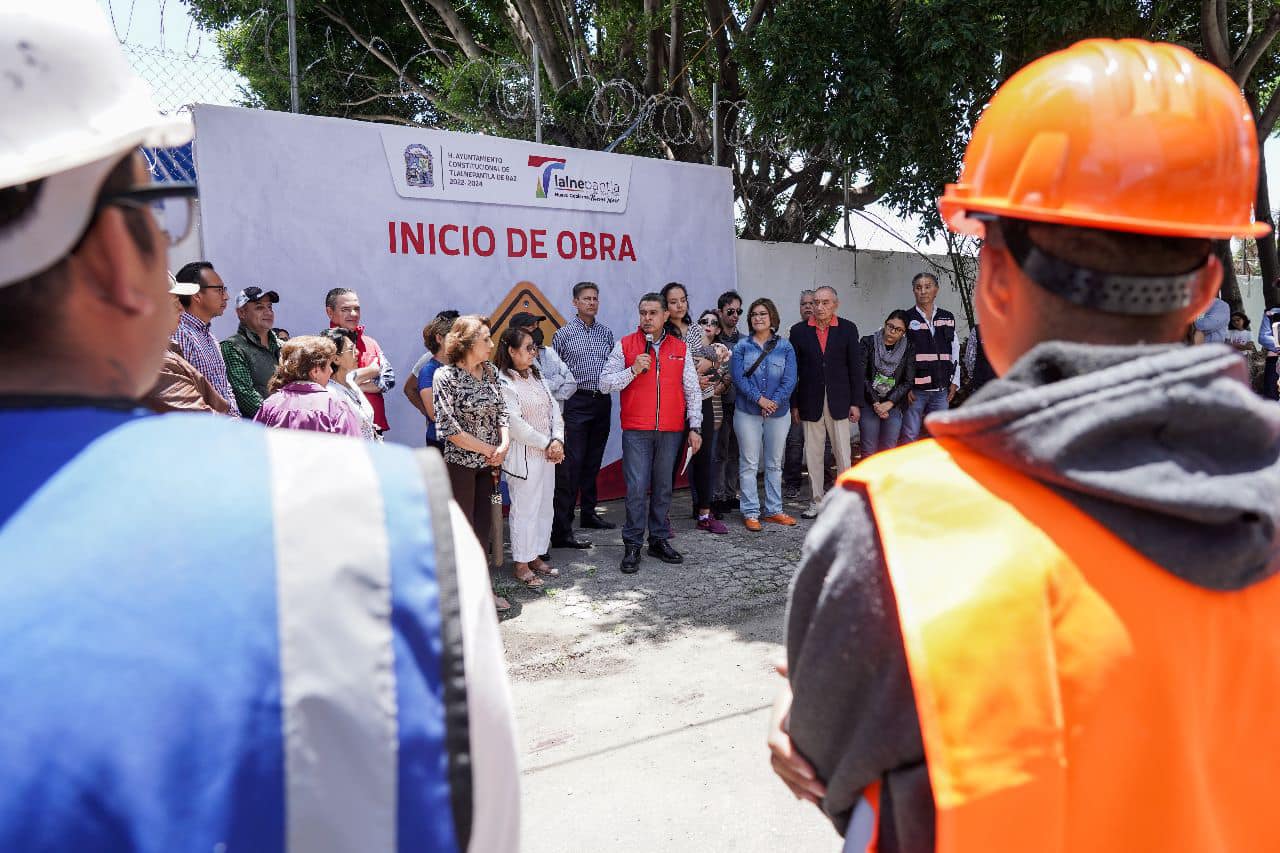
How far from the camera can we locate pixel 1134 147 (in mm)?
1042

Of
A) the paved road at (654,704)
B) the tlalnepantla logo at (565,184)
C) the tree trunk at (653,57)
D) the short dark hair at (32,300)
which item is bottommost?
the paved road at (654,704)

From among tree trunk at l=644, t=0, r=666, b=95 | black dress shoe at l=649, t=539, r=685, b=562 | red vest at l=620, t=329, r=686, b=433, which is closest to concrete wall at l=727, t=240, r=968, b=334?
red vest at l=620, t=329, r=686, b=433

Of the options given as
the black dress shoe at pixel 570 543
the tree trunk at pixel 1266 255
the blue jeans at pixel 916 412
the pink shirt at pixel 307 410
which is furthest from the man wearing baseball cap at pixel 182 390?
the tree trunk at pixel 1266 255

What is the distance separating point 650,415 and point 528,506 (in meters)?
1.08

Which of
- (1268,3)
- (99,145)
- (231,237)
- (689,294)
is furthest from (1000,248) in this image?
(1268,3)

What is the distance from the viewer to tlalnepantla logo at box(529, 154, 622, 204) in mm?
8031

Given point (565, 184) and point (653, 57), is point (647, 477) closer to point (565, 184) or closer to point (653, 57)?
point (565, 184)

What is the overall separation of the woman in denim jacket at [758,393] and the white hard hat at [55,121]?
6858 millimetres

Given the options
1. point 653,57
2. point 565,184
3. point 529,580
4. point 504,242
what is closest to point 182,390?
point 529,580

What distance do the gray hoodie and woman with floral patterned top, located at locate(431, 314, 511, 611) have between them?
450 centimetres

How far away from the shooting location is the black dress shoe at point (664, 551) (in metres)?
6.50

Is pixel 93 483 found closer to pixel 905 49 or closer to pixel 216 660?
pixel 216 660

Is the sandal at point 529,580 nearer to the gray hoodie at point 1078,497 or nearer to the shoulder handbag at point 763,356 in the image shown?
the shoulder handbag at point 763,356

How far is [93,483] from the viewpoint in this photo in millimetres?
730
